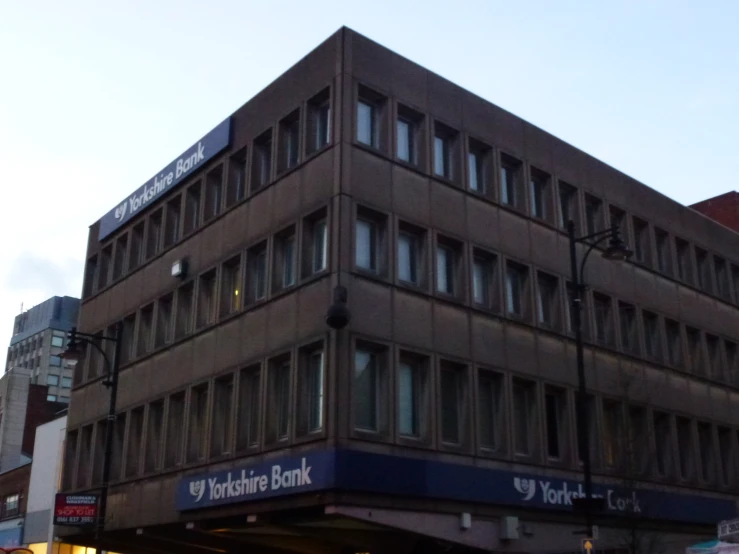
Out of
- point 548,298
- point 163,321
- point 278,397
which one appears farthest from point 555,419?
point 163,321

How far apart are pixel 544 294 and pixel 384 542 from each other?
31.3 ft

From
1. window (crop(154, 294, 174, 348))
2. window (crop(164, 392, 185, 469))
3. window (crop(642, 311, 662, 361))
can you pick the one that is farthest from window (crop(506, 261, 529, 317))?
window (crop(154, 294, 174, 348))

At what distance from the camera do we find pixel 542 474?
2672cm

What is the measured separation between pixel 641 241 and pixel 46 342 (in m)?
128

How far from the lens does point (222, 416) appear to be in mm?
27188

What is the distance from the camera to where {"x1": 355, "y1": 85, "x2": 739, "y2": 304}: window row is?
25953mm

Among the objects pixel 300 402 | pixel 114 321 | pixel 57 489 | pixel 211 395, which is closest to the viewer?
pixel 300 402

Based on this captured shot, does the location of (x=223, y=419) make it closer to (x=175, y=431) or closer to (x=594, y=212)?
(x=175, y=431)

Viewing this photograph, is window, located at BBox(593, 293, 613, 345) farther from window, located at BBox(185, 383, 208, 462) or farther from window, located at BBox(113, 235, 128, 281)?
window, located at BBox(113, 235, 128, 281)

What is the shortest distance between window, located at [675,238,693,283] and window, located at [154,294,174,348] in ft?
62.2

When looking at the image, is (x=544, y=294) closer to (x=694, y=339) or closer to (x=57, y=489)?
(x=694, y=339)

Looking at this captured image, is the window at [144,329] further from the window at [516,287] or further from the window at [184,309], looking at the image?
the window at [516,287]

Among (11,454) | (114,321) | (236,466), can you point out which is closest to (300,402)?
(236,466)

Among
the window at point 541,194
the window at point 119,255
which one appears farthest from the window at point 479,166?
the window at point 119,255
